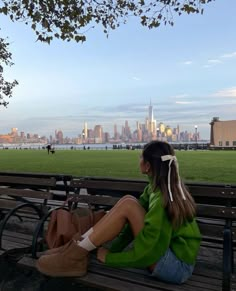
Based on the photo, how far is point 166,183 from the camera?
3279 mm

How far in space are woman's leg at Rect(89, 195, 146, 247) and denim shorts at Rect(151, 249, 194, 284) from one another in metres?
0.33

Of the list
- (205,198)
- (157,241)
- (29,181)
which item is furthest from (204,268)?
(29,181)

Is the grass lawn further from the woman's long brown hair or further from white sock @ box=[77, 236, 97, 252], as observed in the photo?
white sock @ box=[77, 236, 97, 252]

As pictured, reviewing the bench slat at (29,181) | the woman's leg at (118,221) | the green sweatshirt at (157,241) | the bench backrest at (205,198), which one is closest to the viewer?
the green sweatshirt at (157,241)

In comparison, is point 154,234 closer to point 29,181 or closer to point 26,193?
point 26,193

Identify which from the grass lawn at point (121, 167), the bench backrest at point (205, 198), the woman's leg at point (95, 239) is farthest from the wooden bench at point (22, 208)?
the grass lawn at point (121, 167)

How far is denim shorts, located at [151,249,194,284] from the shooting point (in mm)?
3203

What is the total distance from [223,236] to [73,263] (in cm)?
135

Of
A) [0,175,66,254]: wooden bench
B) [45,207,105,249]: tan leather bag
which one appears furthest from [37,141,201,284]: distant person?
[0,175,66,254]: wooden bench

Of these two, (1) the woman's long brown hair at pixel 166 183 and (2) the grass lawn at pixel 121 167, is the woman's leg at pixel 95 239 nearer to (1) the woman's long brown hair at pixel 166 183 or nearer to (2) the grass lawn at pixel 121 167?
Answer: (1) the woman's long brown hair at pixel 166 183

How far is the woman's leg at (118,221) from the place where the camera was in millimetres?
3326

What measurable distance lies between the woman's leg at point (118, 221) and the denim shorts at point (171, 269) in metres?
0.33

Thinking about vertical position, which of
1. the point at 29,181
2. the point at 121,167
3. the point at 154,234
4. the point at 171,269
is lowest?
the point at 121,167

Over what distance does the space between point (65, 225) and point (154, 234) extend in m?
0.99
